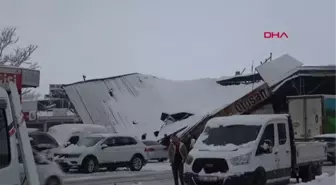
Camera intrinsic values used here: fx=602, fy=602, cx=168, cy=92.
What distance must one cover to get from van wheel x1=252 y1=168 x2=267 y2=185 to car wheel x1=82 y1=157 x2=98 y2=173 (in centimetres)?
1145

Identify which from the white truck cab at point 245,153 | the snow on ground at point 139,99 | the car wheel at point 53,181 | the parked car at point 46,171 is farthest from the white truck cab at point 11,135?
the snow on ground at point 139,99

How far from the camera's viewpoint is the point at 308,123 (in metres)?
30.9

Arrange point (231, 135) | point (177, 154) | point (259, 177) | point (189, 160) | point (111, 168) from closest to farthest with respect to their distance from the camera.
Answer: point (259, 177) < point (189, 160) < point (231, 135) < point (177, 154) < point (111, 168)

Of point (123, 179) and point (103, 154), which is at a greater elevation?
point (103, 154)

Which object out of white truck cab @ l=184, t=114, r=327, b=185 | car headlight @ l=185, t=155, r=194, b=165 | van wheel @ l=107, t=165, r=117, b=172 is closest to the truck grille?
white truck cab @ l=184, t=114, r=327, b=185

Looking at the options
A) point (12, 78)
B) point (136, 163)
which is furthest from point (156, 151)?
point (12, 78)

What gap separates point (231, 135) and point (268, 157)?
1135mm

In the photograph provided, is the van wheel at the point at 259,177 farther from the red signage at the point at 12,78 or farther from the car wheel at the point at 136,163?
the car wheel at the point at 136,163

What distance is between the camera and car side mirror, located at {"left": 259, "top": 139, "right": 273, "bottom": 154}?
15607 mm

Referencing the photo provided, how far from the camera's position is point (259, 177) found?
15.4m

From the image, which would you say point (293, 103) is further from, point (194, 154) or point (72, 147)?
point (194, 154)

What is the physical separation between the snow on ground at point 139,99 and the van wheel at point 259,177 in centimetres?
2470

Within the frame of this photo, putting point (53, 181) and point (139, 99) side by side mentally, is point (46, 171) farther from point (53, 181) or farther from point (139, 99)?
point (139, 99)

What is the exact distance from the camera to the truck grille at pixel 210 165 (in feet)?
49.0
